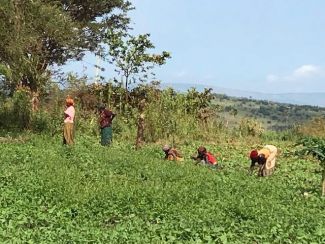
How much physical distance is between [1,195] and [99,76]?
1700 centimetres

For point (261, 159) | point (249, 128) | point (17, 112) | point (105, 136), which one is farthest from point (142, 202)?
point (249, 128)

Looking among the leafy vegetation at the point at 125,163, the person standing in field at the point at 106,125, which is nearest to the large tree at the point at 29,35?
the leafy vegetation at the point at 125,163

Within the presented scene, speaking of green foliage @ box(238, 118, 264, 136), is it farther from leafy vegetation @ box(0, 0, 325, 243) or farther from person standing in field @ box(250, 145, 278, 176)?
person standing in field @ box(250, 145, 278, 176)

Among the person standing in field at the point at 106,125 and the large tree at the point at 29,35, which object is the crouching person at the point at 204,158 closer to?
the person standing in field at the point at 106,125

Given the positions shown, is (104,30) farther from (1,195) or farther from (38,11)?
(1,195)

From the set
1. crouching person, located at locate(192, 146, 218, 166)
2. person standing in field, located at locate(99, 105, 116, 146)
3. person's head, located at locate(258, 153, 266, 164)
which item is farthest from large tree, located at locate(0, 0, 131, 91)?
person's head, located at locate(258, 153, 266, 164)

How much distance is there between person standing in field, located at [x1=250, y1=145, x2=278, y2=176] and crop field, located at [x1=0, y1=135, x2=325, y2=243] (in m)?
0.26

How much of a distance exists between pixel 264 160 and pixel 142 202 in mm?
5569

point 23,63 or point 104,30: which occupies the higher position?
point 104,30

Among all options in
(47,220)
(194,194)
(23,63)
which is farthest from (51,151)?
(47,220)

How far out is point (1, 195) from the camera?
9.73 metres

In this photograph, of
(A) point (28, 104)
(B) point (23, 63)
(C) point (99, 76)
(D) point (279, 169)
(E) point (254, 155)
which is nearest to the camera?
(E) point (254, 155)

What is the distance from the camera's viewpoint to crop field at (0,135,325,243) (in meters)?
7.79

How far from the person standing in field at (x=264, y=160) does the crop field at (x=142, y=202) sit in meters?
0.26
